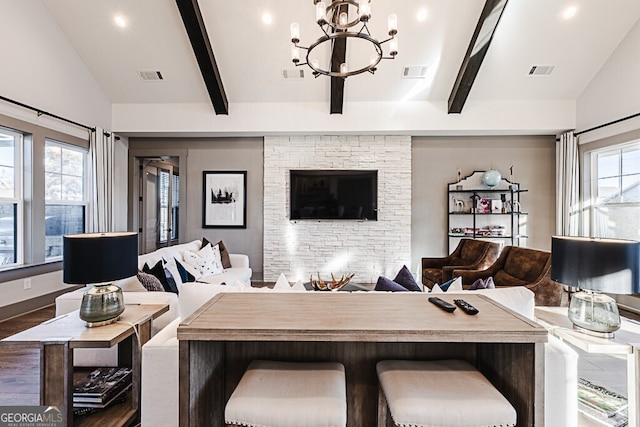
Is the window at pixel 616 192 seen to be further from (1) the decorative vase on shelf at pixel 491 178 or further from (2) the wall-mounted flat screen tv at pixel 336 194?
(2) the wall-mounted flat screen tv at pixel 336 194

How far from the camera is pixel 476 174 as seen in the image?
5527mm

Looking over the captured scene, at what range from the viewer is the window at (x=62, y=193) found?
434cm

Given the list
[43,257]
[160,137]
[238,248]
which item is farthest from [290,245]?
[43,257]

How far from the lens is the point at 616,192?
4.51 meters

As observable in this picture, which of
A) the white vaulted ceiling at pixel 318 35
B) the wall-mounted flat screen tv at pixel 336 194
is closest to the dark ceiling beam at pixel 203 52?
the white vaulted ceiling at pixel 318 35

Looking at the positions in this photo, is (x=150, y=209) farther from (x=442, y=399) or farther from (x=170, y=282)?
(x=442, y=399)

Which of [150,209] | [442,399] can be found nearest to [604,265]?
[442,399]

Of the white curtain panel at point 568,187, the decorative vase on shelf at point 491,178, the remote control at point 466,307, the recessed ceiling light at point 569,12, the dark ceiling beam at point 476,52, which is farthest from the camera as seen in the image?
the decorative vase on shelf at point 491,178

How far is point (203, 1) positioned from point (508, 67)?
4.09 meters

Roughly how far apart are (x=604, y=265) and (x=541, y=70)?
4.13 metres

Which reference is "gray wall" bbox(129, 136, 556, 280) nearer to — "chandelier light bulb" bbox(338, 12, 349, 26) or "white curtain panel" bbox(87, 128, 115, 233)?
"white curtain panel" bbox(87, 128, 115, 233)

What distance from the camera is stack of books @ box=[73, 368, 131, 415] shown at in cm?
188

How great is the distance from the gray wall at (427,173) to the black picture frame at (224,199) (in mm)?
90

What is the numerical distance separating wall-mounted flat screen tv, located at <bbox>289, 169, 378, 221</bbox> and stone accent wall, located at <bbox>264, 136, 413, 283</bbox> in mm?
127
